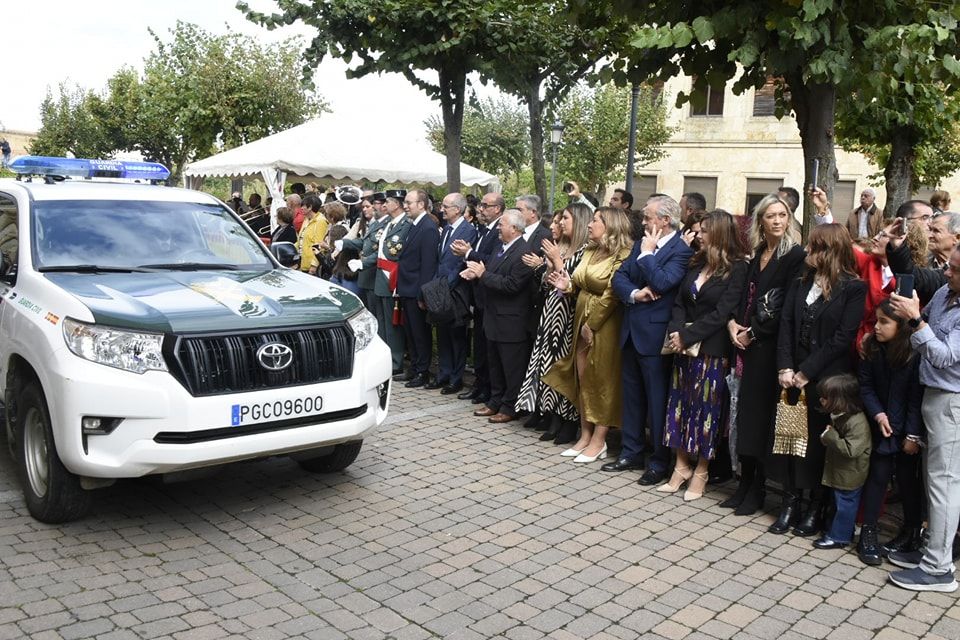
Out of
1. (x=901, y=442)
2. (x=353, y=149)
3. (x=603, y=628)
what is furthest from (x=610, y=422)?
(x=353, y=149)

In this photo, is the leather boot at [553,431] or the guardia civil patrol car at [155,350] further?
the leather boot at [553,431]

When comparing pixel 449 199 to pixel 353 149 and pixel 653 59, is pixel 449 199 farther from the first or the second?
pixel 353 149

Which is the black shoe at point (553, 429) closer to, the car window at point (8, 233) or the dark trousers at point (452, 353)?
the dark trousers at point (452, 353)

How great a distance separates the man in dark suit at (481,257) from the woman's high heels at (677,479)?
2.78 metres

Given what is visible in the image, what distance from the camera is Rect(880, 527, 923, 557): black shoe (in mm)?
5227

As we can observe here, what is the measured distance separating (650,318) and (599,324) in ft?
1.87

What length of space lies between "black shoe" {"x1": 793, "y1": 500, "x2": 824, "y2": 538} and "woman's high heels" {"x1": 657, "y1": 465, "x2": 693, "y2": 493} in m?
0.94

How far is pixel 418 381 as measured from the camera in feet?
31.9

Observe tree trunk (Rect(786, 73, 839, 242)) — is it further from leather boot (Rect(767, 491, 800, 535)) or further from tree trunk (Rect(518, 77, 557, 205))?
tree trunk (Rect(518, 77, 557, 205))

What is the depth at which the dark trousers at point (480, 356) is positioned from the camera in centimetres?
893

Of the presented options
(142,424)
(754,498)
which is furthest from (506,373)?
(142,424)

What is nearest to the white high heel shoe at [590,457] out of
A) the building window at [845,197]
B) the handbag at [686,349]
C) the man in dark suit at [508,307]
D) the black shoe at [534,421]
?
the black shoe at [534,421]

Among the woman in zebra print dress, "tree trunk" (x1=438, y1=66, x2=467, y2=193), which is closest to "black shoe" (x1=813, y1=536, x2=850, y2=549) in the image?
the woman in zebra print dress

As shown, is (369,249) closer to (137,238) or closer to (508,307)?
(508,307)
